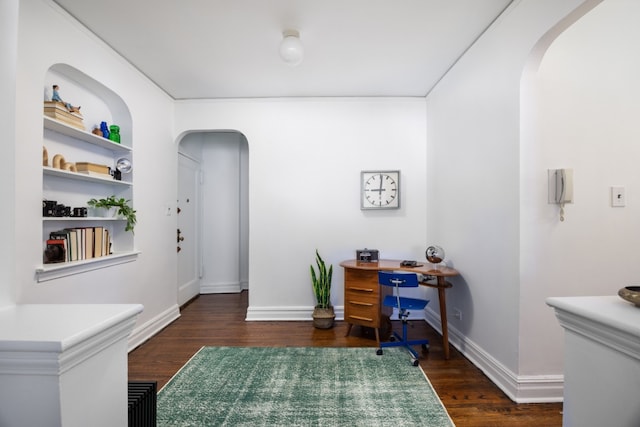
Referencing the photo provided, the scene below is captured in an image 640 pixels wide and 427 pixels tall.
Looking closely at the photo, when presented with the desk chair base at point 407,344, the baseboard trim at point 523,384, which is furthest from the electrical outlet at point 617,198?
the desk chair base at point 407,344

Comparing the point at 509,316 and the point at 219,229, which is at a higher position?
the point at 219,229

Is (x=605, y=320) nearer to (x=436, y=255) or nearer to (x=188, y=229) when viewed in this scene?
(x=436, y=255)

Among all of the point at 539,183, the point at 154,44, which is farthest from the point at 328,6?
the point at 539,183

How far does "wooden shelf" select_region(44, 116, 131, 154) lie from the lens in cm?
206

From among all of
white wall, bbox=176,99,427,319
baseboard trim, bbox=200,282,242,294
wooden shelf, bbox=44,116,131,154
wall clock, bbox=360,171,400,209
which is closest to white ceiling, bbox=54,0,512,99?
white wall, bbox=176,99,427,319

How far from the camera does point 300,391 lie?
2100 mm

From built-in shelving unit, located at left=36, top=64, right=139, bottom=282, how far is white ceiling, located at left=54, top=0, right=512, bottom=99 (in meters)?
0.46

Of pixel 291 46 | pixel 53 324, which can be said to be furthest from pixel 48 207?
pixel 291 46

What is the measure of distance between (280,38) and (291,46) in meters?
0.21

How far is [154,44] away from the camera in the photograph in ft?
8.24

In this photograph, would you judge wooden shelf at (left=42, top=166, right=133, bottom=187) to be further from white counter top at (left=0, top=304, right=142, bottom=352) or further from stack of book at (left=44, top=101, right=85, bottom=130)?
white counter top at (left=0, top=304, right=142, bottom=352)

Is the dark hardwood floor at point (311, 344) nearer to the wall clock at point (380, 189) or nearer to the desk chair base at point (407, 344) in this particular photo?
the desk chair base at point (407, 344)

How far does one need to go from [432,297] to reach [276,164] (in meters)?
2.42

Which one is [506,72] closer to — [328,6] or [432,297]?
[328,6]
